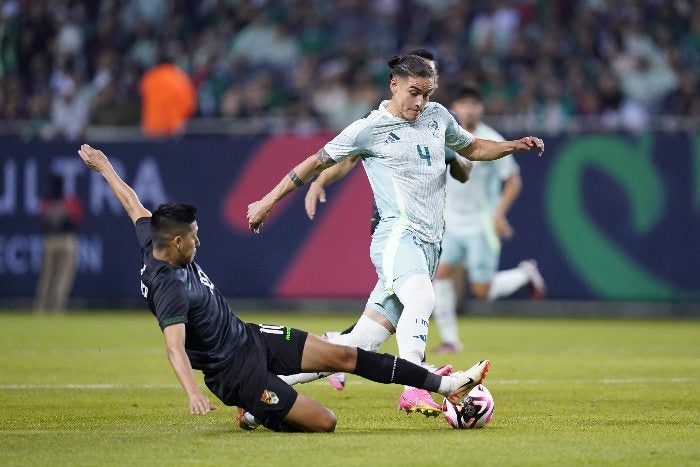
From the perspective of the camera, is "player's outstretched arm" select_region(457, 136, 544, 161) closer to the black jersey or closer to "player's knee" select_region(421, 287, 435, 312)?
"player's knee" select_region(421, 287, 435, 312)

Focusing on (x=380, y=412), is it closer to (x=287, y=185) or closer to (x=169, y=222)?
(x=287, y=185)

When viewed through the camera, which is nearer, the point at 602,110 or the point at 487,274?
the point at 487,274

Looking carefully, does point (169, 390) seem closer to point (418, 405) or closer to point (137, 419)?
point (137, 419)

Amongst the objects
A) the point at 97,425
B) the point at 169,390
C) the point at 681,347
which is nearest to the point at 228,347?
the point at 97,425

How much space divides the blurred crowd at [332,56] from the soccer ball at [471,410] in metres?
12.4

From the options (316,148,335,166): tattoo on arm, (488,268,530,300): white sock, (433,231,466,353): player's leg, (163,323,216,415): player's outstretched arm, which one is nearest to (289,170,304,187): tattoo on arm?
(316,148,335,166): tattoo on arm

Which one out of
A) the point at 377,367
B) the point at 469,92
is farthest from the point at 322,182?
the point at 469,92

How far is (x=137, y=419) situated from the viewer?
30.8 ft

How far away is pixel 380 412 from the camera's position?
991 cm

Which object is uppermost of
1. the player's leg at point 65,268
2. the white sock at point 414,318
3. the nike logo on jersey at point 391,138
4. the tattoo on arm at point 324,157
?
the nike logo on jersey at point 391,138

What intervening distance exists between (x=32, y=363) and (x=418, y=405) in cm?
620

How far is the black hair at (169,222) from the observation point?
8.12 m

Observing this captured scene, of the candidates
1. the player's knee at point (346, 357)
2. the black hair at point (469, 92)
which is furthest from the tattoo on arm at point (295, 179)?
the black hair at point (469, 92)

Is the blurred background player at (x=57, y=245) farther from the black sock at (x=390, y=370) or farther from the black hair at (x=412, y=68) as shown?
the black sock at (x=390, y=370)
